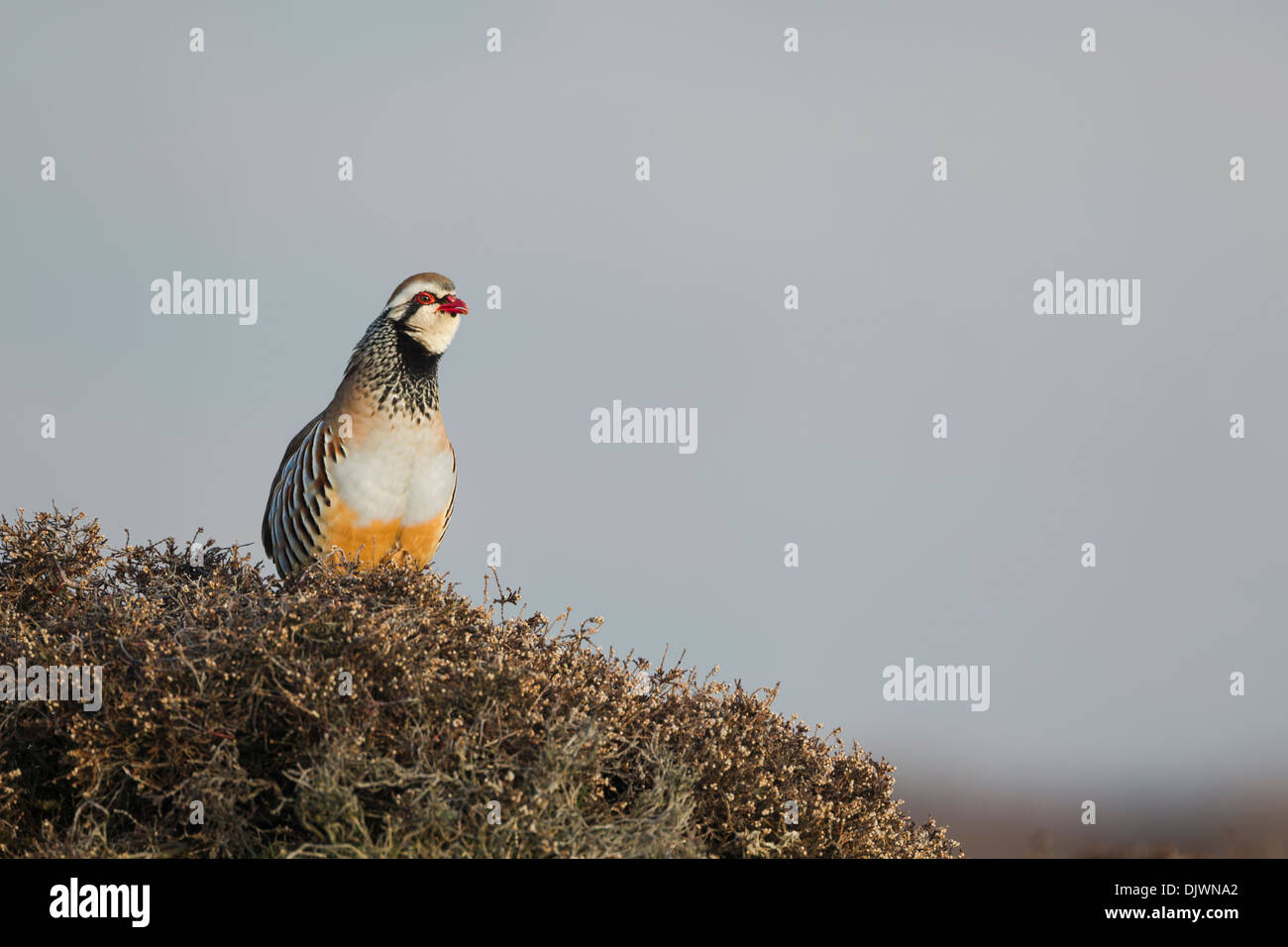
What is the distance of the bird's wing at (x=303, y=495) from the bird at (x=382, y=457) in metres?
0.01

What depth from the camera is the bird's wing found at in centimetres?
916

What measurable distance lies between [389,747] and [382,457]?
3702 mm

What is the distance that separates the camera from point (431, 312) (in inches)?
375

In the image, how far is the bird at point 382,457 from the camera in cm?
909

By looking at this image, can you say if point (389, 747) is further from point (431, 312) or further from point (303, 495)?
point (431, 312)

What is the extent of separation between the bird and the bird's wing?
0.01m

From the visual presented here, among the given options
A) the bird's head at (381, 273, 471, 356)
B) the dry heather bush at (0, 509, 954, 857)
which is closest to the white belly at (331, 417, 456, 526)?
the bird's head at (381, 273, 471, 356)

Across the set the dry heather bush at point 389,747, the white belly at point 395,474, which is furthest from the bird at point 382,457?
the dry heather bush at point 389,747

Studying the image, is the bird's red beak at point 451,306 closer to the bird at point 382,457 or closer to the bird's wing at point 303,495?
the bird at point 382,457

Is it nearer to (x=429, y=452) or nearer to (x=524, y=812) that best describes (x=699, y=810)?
(x=524, y=812)
